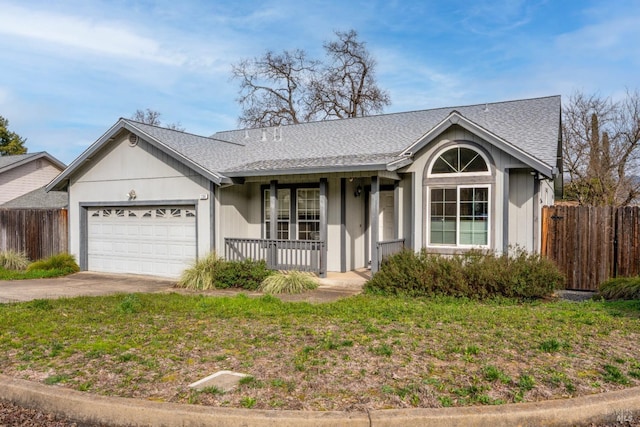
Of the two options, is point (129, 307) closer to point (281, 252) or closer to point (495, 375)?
point (281, 252)

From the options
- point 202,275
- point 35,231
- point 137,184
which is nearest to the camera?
point 202,275

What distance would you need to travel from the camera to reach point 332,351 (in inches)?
221

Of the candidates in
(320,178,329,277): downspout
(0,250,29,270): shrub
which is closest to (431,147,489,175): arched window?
(320,178,329,277): downspout

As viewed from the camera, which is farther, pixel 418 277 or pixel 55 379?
pixel 418 277

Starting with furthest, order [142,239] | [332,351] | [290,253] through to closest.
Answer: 1. [142,239]
2. [290,253]
3. [332,351]

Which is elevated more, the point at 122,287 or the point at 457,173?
the point at 457,173

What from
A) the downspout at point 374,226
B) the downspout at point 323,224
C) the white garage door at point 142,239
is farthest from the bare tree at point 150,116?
the downspout at point 374,226

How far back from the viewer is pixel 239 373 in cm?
493

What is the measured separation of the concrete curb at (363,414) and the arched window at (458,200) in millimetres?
7592

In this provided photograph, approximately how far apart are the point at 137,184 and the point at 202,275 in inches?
175

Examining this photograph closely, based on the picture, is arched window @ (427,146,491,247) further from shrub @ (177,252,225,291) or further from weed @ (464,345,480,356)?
weed @ (464,345,480,356)

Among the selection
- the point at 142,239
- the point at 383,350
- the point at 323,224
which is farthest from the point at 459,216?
the point at 142,239

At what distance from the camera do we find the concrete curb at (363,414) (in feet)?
12.4

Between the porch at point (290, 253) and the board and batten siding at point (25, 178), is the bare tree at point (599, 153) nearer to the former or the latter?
the porch at point (290, 253)
